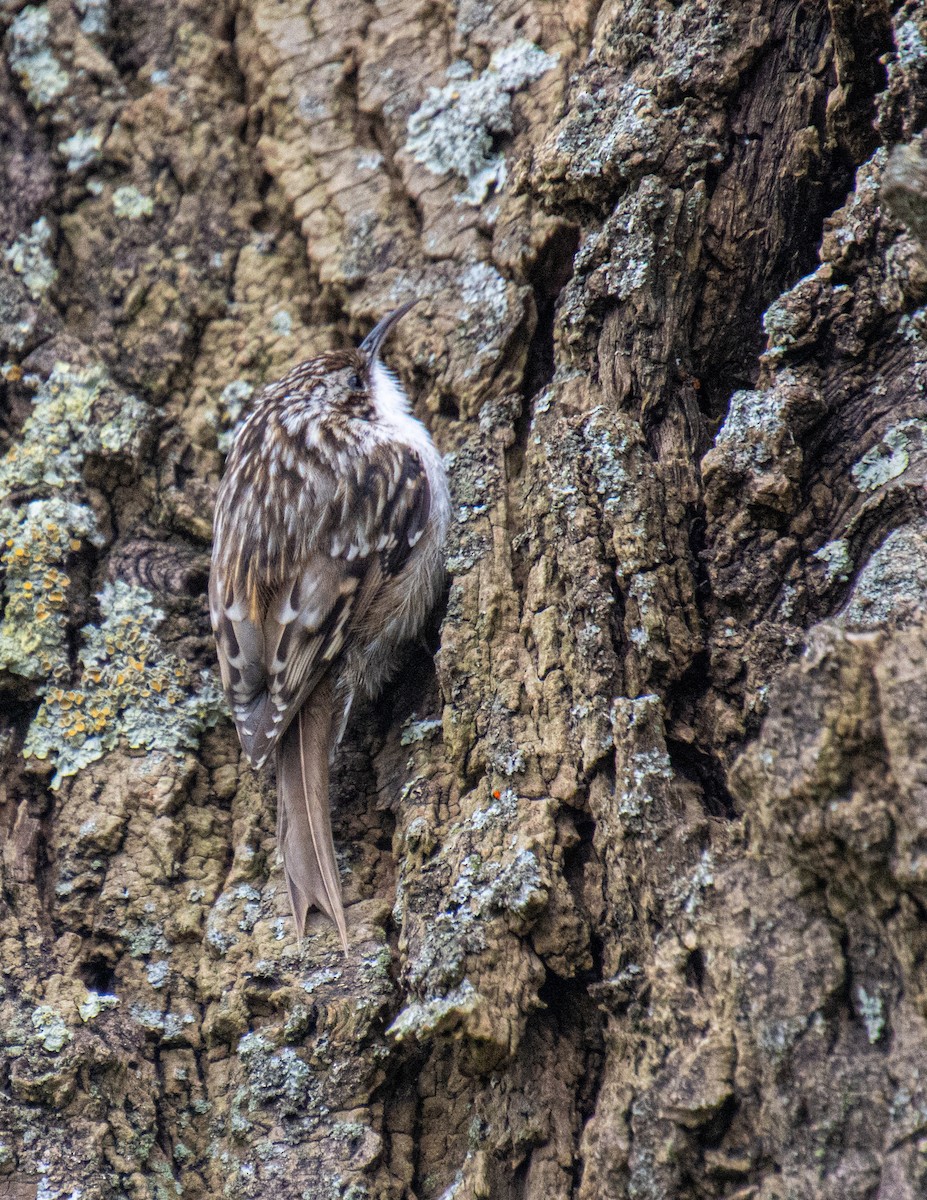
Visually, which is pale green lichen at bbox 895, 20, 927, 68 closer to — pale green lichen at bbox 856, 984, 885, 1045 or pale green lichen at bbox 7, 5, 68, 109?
pale green lichen at bbox 856, 984, 885, 1045

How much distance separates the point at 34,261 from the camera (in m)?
2.49

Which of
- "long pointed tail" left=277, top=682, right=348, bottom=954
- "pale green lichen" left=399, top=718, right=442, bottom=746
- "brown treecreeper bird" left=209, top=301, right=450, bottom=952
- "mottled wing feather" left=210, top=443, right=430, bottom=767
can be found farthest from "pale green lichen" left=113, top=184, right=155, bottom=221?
"pale green lichen" left=399, top=718, right=442, bottom=746

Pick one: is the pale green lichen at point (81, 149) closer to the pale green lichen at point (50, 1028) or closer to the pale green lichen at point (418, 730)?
the pale green lichen at point (418, 730)

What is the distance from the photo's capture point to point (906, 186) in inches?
48.4

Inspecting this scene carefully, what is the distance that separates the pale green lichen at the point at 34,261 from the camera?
8.12ft

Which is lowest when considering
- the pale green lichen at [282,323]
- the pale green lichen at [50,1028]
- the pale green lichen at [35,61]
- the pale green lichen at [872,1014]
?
the pale green lichen at [50,1028]

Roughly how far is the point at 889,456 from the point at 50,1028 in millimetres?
1504

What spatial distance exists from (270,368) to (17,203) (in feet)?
2.18

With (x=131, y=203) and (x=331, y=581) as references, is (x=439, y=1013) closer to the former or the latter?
(x=331, y=581)

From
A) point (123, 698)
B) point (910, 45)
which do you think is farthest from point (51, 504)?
point (910, 45)

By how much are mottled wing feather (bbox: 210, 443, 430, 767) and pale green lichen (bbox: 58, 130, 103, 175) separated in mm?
890

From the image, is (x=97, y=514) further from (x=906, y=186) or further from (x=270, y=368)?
(x=906, y=186)

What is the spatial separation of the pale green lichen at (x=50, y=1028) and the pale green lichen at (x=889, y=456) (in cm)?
143

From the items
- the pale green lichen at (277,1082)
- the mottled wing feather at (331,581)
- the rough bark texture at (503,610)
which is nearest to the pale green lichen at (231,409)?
the rough bark texture at (503,610)
